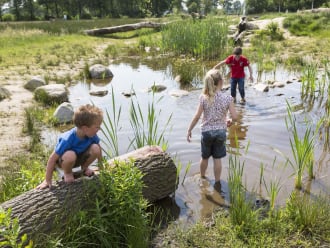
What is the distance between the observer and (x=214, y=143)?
4859 mm

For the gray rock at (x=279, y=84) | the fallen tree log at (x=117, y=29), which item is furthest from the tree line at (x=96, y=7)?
the gray rock at (x=279, y=84)

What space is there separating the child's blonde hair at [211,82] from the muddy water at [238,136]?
0.82m

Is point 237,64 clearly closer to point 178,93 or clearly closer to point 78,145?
point 178,93

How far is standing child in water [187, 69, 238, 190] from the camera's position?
4.62 m

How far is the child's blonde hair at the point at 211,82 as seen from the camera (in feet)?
15.0

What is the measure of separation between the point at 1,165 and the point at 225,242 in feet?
12.1

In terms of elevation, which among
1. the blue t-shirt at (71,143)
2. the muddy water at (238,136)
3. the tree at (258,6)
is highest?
the tree at (258,6)

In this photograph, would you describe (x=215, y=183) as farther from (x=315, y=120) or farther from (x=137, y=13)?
(x=137, y=13)

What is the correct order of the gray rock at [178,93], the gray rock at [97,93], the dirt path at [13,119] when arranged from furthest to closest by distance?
the gray rock at [97,93]
the gray rock at [178,93]
the dirt path at [13,119]

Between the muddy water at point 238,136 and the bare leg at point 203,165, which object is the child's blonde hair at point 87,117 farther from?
the bare leg at point 203,165

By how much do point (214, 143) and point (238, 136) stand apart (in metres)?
2.16

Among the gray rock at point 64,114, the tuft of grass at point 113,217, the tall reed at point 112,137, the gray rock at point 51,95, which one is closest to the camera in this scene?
the tuft of grass at point 113,217

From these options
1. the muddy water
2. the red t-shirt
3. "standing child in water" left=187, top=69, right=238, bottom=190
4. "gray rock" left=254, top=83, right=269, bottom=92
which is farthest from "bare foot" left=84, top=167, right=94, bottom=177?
"gray rock" left=254, top=83, right=269, bottom=92

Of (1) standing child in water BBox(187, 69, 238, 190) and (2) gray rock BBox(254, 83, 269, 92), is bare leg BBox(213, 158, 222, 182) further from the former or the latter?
(2) gray rock BBox(254, 83, 269, 92)
